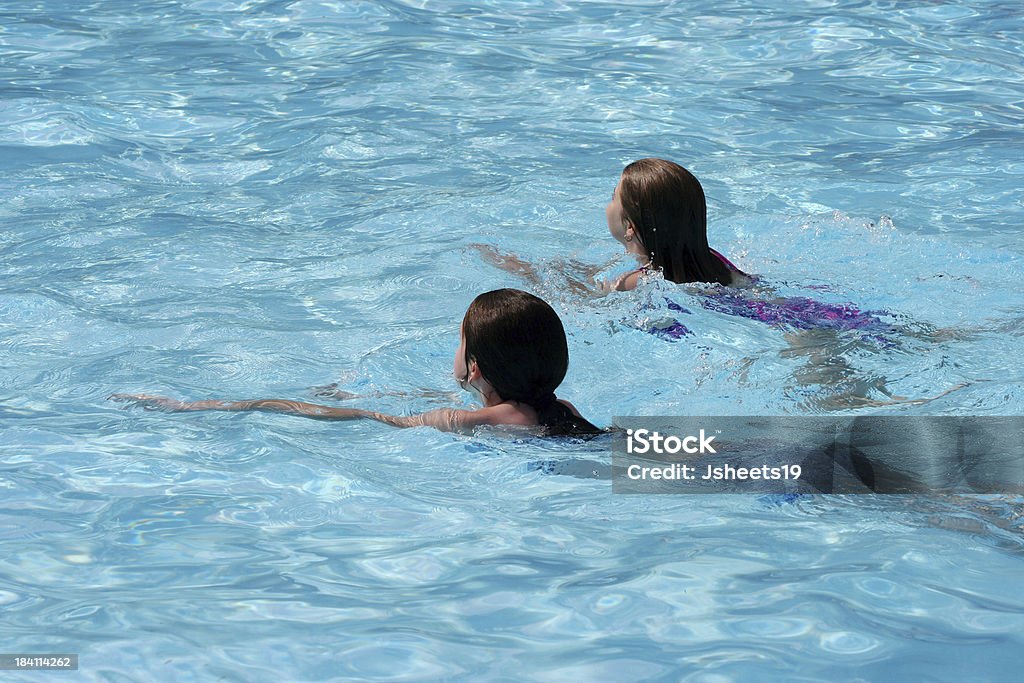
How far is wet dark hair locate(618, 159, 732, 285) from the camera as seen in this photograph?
5.11 meters

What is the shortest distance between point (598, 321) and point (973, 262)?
81.1 inches

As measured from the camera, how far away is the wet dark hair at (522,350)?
3.98 m

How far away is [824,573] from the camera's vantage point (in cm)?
315

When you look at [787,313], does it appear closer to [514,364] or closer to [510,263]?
[510,263]

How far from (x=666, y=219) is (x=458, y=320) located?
1058 millimetres

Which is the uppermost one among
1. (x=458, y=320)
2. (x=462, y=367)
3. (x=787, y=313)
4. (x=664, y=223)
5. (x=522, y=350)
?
(x=664, y=223)

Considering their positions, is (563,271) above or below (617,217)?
below

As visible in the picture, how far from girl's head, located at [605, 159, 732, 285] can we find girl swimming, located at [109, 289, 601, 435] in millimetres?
1253

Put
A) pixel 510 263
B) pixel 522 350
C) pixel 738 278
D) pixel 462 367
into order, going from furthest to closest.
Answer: pixel 510 263
pixel 738 278
pixel 462 367
pixel 522 350

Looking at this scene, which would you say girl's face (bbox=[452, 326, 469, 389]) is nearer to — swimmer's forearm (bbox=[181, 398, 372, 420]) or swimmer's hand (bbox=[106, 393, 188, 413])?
swimmer's forearm (bbox=[181, 398, 372, 420])

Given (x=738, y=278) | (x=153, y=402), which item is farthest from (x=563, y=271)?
(x=153, y=402)

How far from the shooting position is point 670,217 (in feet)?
16.9

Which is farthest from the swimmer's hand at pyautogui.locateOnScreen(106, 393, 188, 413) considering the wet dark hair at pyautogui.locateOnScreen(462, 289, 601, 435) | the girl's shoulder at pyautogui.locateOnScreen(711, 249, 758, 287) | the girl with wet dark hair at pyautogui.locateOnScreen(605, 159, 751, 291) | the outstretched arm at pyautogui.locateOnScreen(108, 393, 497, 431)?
the girl's shoulder at pyautogui.locateOnScreen(711, 249, 758, 287)

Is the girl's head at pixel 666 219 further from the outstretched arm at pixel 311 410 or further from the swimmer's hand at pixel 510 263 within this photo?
the outstretched arm at pixel 311 410
